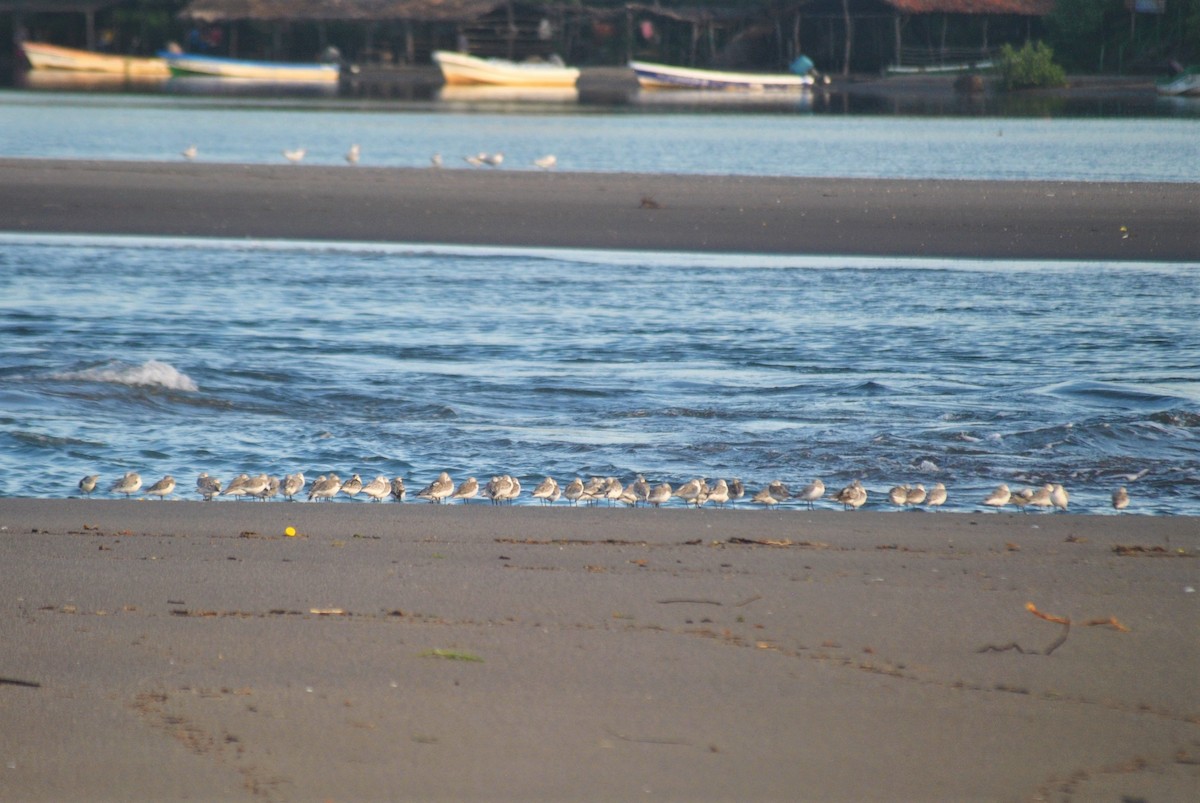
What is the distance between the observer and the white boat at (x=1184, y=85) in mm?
49406

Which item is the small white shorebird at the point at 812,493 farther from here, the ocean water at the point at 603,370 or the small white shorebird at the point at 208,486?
the small white shorebird at the point at 208,486

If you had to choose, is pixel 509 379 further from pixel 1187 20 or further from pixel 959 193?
pixel 1187 20

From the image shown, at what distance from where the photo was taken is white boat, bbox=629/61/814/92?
6003 centimetres

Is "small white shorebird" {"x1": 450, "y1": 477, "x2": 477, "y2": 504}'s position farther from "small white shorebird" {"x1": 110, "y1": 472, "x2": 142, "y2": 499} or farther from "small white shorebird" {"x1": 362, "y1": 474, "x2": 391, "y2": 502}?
"small white shorebird" {"x1": 110, "y1": 472, "x2": 142, "y2": 499}

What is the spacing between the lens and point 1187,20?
5378 centimetres

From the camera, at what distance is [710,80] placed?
202 feet

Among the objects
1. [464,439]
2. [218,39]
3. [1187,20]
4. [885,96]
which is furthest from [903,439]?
[218,39]

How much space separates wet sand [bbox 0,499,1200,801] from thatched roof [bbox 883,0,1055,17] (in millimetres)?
54435

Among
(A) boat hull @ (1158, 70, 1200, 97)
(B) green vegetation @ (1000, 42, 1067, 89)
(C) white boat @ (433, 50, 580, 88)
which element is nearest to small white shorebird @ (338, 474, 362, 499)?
(A) boat hull @ (1158, 70, 1200, 97)

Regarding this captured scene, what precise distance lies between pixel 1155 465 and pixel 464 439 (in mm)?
4243

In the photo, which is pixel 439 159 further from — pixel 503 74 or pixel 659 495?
pixel 503 74

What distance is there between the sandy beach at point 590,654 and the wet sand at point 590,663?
13 millimetres

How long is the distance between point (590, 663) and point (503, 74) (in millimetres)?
59212

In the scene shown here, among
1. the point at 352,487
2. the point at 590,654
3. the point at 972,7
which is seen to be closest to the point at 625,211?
the point at 352,487
